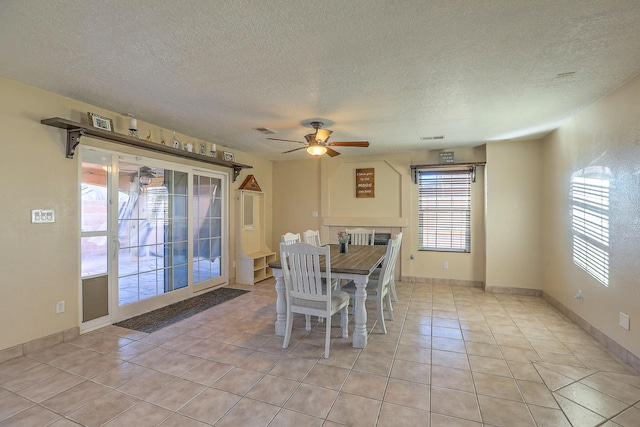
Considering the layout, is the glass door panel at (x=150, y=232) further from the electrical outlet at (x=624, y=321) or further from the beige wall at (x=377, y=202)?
the electrical outlet at (x=624, y=321)

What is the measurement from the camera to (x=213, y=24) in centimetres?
177

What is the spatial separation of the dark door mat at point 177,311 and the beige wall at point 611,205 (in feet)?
14.3

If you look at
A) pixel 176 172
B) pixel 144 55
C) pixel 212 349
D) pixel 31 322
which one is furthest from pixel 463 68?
pixel 31 322

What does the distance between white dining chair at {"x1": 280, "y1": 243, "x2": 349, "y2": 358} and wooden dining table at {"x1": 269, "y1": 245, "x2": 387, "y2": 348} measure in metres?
0.16

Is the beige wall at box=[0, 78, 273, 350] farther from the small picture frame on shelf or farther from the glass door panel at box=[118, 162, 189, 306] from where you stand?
the glass door panel at box=[118, 162, 189, 306]

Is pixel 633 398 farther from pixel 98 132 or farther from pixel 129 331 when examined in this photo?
pixel 98 132

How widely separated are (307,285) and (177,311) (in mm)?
A: 2139

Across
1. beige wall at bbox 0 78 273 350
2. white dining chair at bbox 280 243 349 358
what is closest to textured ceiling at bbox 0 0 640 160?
beige wall at bbox 0 78 273 350

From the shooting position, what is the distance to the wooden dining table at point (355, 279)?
9.02 feet

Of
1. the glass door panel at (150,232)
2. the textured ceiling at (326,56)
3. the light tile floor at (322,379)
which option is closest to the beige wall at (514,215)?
the textured ceiling at (326,56)

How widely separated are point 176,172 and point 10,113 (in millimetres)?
1841

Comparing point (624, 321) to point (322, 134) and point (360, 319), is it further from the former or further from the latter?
point (322, 134)

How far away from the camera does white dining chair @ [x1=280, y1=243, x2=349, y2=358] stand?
2.58 metres

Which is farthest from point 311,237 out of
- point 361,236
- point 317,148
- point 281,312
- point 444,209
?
point 444,209
